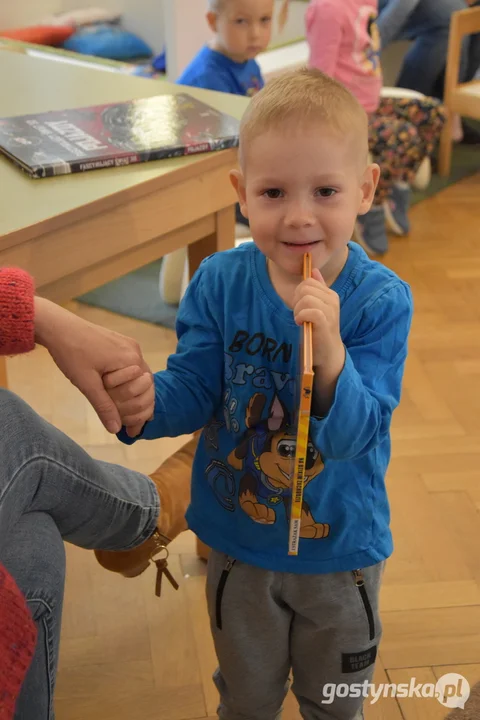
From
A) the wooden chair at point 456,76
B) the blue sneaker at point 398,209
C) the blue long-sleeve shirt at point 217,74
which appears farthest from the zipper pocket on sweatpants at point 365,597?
the wooden chair at point 456,76

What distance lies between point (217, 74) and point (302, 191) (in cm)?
148

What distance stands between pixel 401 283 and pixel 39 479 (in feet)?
1.48

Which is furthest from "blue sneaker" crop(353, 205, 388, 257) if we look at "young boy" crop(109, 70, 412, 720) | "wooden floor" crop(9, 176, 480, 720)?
"young boy" crop(109, 70, 412, 720)

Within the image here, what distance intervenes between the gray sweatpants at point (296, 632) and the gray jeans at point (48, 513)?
16 cm

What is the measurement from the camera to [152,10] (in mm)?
3805

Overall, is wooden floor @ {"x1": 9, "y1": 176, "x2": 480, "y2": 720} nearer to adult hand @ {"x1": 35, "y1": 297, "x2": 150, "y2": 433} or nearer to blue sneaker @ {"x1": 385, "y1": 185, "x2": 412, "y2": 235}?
adult hand @ {"x1": 35, "y1": 297, "x2": 150, "y2": 433}

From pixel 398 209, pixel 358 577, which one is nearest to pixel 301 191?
pixel 358 577

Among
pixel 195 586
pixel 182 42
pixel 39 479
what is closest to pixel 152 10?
pixel 182 42

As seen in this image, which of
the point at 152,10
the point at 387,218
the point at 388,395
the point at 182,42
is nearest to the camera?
the point at 388,395

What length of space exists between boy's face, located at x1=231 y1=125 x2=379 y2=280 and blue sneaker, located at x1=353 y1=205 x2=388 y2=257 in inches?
72.1

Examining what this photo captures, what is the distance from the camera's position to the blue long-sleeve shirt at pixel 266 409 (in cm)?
80

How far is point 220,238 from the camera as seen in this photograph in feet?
4.14

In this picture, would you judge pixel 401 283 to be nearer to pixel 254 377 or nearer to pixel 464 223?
pixel 254 377

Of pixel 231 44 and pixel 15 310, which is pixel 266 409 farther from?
pixel 231 44
